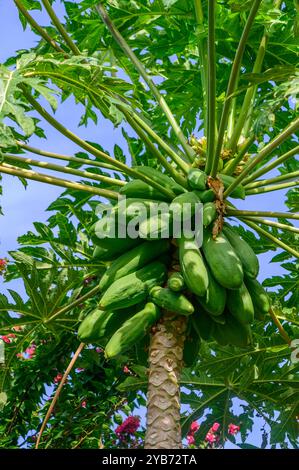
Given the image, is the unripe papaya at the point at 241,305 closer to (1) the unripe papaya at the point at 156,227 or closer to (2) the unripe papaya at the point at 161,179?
(1) the unripe papaya at the point at 156,227

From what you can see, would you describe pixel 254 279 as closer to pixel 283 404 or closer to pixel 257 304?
pixel 257 304

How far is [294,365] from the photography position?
3.87m

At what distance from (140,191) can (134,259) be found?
0.29 metres

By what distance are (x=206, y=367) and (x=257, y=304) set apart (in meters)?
0.96

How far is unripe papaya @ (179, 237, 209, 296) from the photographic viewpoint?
278cm

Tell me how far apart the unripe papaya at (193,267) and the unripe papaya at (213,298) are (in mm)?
55

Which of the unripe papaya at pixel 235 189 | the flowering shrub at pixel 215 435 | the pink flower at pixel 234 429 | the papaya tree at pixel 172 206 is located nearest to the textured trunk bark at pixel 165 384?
the papaya tree at pixel 172 206

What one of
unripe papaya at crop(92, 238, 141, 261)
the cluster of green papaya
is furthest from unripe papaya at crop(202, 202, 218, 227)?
unripe papaya at crop(92, 238, 141, 261)

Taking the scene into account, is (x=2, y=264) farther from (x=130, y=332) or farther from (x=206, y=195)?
(x=130, y=332)

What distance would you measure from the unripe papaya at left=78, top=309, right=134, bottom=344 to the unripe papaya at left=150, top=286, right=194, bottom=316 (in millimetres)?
180

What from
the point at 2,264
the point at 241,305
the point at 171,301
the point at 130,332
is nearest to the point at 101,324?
the point at 130,332

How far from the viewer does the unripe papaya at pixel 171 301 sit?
2830 mm

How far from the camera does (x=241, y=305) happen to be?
2.90 metres
